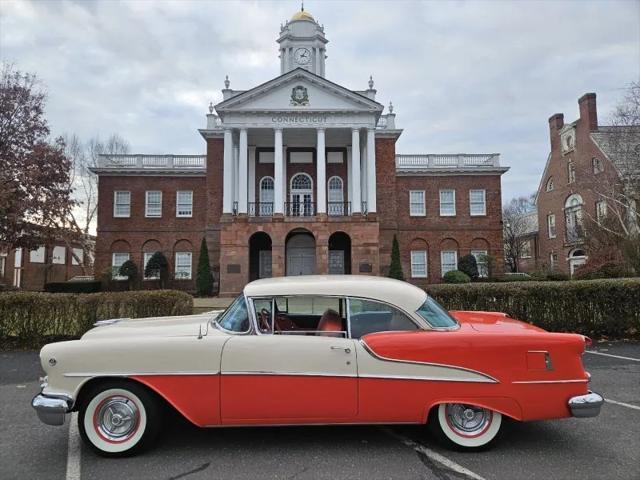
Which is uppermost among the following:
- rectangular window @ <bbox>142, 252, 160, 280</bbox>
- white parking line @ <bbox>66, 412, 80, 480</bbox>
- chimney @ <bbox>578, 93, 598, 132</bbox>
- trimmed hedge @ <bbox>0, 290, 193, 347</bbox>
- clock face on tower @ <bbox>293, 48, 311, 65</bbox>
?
clock face on tower @ <bbox>293, 48, 311, 65</bbox>

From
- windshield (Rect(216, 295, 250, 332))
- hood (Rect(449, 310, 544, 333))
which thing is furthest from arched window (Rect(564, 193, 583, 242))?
windshield (Rect(216, 295, 250, 332))

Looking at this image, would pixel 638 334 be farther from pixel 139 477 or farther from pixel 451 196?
pixel 451 196

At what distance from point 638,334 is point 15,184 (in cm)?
2435

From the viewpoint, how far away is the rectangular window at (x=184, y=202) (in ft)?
102

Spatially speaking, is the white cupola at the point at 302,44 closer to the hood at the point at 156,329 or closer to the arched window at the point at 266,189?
the arched window at the point at 266,189

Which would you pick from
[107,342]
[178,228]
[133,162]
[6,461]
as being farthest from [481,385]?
[133,162]

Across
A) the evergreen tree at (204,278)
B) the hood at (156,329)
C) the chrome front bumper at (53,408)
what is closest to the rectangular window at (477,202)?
the evergreen tree at (204,278)

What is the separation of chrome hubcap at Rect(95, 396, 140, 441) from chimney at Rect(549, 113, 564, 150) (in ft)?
137

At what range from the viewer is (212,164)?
2945 centimetres

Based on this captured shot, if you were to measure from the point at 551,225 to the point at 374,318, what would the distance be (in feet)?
133

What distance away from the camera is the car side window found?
4.08 meters

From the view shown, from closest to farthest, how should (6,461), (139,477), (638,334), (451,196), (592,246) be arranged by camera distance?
(139,477) → (6,461) → (638,334) → (592,246) → (451,196)

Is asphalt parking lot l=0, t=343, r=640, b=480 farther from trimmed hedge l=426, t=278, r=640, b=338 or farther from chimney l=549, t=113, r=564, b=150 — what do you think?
chimney l=549, t=113, r=564, b=150

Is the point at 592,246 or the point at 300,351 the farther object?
the point at 592,246
